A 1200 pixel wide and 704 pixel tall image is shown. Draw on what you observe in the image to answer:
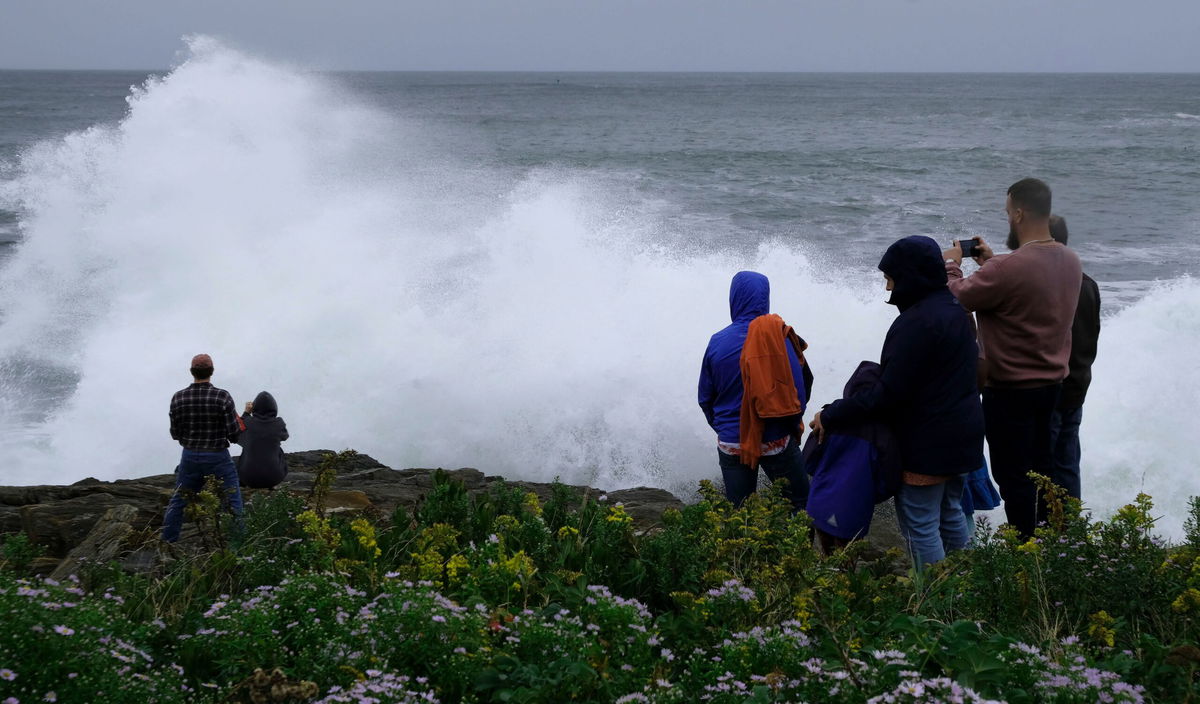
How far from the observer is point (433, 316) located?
478 inches

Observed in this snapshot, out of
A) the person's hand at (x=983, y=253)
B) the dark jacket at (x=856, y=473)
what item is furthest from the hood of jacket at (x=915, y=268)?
the person's hand at (x=983, y=253)

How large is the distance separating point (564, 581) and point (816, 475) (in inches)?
52.3

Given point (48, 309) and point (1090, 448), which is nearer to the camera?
point (1090, 448)

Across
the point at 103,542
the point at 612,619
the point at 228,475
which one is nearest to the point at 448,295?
the point at 228,475

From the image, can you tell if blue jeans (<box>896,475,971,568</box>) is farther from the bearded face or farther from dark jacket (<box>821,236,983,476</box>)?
the bearded face

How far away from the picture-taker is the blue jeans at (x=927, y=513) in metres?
4.43

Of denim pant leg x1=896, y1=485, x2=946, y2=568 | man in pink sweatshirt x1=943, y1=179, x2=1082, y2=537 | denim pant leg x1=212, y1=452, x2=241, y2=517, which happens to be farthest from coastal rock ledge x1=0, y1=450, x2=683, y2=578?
man in pink sweatshirt x1=943, y1=179, x2=1082, y2=537

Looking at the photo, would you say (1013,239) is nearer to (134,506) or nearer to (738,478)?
(738,478)

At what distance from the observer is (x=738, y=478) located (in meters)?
5.43

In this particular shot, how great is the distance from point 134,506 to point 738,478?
3.65 metres

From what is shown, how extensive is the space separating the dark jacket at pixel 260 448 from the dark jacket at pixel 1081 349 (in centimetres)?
491

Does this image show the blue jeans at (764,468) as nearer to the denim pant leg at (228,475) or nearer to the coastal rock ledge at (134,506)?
the coastal rock ledge at (134,506)

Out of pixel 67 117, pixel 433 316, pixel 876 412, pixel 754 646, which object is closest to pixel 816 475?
pixel 876 412

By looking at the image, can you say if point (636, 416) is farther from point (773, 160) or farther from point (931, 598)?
point (773, 160)
